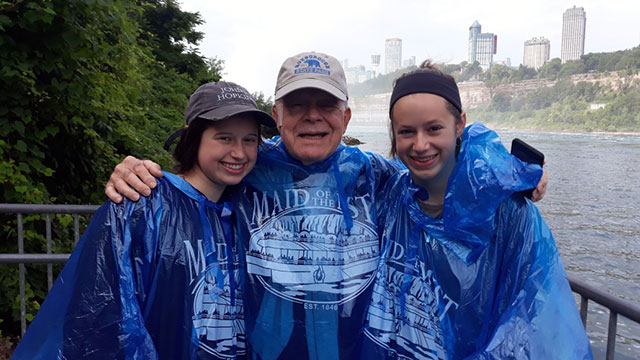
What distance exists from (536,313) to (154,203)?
118 cm

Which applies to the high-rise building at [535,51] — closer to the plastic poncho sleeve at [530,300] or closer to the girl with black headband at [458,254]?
the girl with black headband at [458,254]

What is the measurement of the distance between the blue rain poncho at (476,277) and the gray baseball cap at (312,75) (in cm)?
45

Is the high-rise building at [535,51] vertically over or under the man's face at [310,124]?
over

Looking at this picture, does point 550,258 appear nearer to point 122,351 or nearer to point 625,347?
point 122,351

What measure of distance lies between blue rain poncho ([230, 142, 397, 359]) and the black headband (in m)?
0.32

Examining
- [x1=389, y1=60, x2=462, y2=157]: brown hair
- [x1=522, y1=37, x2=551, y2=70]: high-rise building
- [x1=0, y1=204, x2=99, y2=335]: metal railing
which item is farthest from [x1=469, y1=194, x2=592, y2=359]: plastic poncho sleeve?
[x1=522, y1=37, x2=551, y2=70]: high-rise building

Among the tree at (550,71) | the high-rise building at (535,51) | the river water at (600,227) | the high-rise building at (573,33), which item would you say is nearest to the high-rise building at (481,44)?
the high-rise building at (535,51)

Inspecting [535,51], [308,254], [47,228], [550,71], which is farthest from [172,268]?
[535,51]

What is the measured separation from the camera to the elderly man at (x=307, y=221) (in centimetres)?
157

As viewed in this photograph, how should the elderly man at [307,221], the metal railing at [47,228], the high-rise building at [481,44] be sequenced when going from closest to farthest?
the elderly man at [307,221] < the metal railing at [47,228] < the high-rise building at [481,44]

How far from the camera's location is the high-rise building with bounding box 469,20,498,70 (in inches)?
7407

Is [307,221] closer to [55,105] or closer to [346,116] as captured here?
[346,116]

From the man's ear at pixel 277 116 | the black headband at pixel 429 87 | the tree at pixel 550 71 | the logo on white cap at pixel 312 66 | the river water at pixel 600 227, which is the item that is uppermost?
the tree at pixel 550 71

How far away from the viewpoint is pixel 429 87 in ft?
5.19
